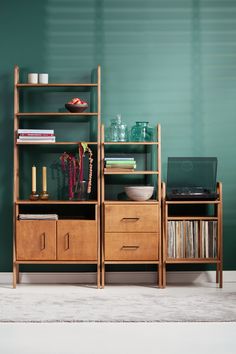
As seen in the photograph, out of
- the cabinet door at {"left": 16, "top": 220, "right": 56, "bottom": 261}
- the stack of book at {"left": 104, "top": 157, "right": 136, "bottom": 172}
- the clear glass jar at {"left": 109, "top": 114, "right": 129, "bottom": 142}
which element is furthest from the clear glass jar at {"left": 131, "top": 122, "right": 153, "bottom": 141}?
the cabinet door at {"left": 16, "top": 220, "right": 56, "bottom": 261}

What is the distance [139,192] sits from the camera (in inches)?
204

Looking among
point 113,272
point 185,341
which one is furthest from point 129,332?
point 113,272

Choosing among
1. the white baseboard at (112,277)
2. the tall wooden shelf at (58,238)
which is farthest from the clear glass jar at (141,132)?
the white baseboard at (112,277)

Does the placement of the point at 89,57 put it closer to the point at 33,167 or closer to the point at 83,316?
the point at 33,167

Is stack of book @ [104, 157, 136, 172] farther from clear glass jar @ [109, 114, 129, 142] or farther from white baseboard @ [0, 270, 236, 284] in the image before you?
white baseboard @ [0, 270, 236, 284]

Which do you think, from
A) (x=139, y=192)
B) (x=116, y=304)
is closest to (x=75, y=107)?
(x=139, y=192)

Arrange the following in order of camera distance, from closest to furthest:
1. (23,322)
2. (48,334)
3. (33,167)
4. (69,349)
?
(69,349), (48,334), (23,322), (33,167)

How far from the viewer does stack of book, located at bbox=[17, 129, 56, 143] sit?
5.20 m

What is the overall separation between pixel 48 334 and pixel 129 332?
467mm

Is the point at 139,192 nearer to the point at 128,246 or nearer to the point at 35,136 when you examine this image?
the point at 128,246

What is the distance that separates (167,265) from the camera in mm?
5434

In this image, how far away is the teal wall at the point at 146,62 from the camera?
5.42 metres

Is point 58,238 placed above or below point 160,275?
above

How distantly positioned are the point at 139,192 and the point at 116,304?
104cm
